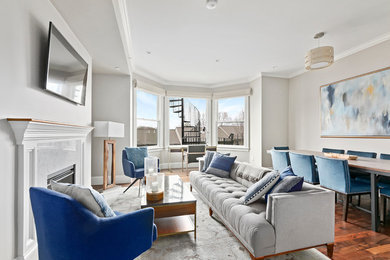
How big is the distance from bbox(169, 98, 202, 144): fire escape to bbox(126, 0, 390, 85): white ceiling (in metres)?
1.52

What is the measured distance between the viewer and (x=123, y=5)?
237 centimetres

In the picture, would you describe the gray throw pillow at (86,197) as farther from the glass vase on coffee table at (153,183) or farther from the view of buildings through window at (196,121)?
the view of buildings through window at (196,121)

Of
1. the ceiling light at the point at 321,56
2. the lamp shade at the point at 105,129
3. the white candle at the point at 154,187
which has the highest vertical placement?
the ceiling light at the point at 321,56

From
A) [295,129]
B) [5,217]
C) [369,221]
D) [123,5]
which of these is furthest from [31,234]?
[295,129]

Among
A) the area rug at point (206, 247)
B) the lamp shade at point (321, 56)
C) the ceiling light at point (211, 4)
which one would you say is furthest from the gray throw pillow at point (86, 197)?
the lamp shade at point (321, 56)

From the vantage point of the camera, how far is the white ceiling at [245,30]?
2.48 m

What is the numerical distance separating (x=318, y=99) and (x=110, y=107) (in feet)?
15.7

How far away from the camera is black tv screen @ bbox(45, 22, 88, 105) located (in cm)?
183

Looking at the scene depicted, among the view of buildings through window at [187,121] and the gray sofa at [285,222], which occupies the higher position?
the view of buildings through window at [187,121]

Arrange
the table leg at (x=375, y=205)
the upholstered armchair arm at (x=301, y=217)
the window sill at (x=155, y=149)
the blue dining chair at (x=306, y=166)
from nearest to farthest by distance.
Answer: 1. the upholstered armchair arm at (x=301, y=217)
2. the table leg at (x=375, y=205)
3. the blue dining chair at (x=306, y=166)
4. the window sill at (x=155, y=149)

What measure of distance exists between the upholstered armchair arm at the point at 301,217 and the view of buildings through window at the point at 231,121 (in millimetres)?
4299

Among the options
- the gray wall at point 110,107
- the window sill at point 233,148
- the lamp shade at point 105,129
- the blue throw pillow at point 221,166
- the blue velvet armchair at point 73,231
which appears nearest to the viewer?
the blue velvet armchair at point 73,231

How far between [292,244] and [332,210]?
1.61ft

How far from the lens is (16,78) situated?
4.72 feet
